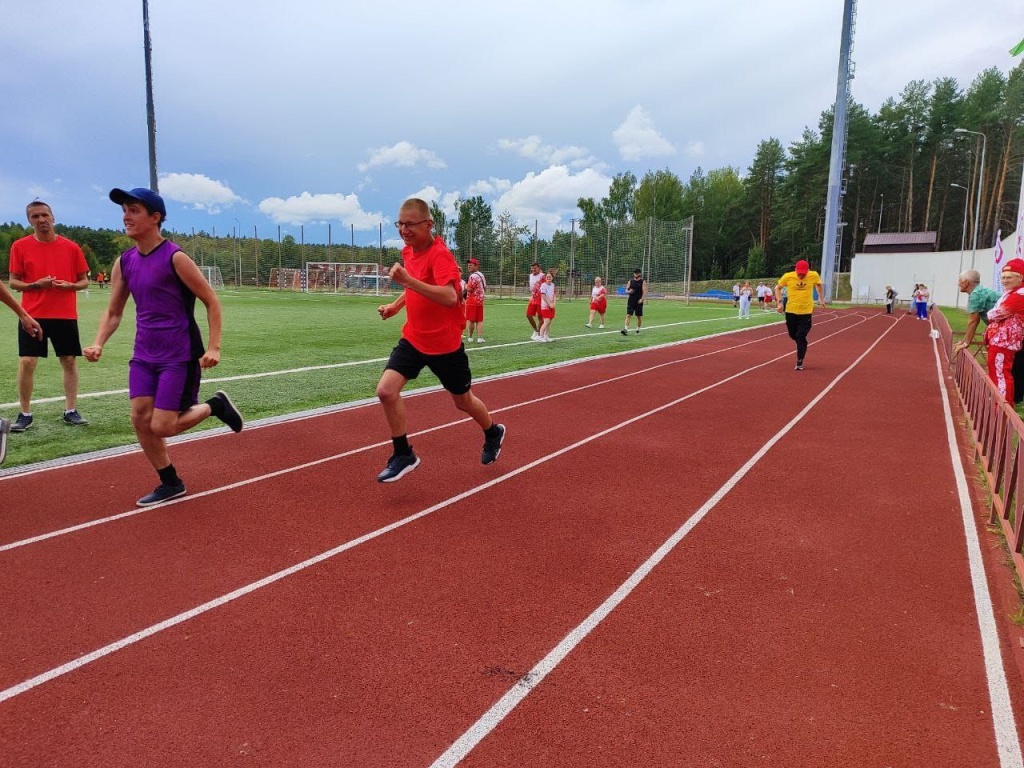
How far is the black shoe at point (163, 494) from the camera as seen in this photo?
178 inches

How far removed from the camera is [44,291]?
255 inches

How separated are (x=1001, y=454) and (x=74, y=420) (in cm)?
829

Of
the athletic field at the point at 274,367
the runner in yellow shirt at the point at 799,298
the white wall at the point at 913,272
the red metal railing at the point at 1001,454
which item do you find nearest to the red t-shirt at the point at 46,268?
the athletic field at the point at 274,367

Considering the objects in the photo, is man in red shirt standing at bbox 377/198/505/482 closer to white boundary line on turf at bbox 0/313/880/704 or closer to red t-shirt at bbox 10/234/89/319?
white boundary line on turf at bbox 0/313/880/704

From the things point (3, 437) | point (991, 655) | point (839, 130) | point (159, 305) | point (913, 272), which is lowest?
point (991, 655)

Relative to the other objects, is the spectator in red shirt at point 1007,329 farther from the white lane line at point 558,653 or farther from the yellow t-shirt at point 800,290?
the yellow t-shirt at point 800,290

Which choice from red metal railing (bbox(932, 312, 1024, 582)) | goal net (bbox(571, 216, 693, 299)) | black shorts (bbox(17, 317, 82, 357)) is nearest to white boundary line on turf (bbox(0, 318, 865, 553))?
black shorts (bbox(17, 317, 82, 357))

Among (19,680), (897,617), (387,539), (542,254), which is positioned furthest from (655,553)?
(542,254)

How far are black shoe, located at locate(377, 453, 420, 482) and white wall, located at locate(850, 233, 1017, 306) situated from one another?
45926mm

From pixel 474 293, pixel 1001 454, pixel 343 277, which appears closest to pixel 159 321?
pixel 1001 454

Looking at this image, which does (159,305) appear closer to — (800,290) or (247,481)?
(247,481)

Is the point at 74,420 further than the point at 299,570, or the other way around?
the point at 74,420

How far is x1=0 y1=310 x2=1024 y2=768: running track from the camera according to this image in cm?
237

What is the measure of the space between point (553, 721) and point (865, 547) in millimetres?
2652
